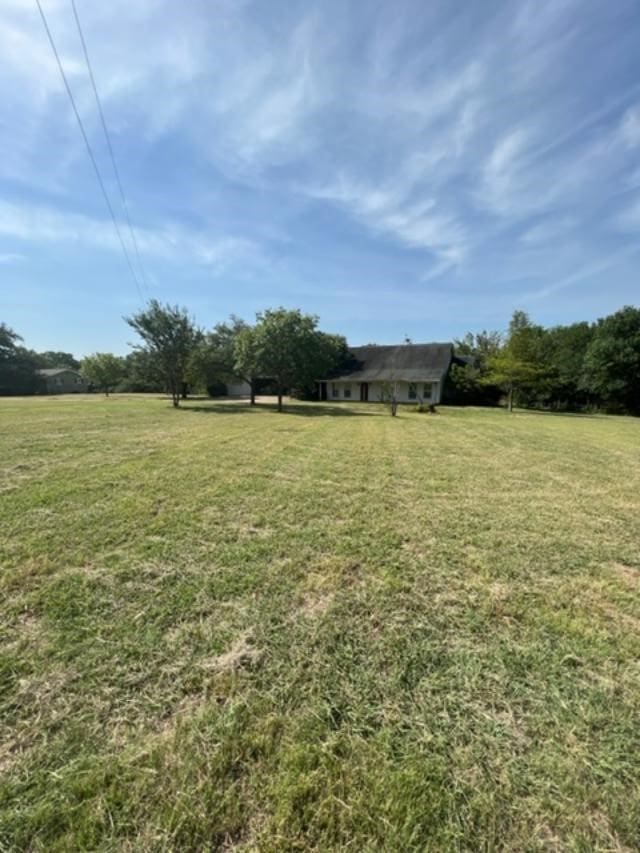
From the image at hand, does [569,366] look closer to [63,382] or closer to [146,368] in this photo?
[146,368]

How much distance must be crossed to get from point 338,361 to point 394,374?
17.5 ft

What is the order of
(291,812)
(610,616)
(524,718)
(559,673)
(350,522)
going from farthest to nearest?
(350,522) → (610,616) → (559,673) → (524,718) → (291,812)

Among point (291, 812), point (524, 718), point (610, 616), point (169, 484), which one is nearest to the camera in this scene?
point (291, 812)

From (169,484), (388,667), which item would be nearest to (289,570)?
(388,667)

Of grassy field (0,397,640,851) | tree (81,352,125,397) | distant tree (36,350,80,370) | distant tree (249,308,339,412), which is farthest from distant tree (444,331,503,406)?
distant tree (36,350,80,370)

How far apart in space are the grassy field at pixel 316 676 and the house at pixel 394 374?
23.4 meters

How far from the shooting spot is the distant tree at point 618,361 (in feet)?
82.5

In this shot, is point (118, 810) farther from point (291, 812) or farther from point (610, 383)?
point (610, 383)

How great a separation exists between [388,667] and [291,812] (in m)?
0.89

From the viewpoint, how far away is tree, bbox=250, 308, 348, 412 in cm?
1989

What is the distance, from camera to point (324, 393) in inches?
1260

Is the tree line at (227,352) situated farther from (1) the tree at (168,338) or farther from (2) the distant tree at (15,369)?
(2) the distant tree at (15,369)

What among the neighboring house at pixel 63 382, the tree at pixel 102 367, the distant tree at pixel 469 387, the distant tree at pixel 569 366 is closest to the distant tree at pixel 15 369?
the neighboring house at pixel 63 382

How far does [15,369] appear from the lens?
49.2m
